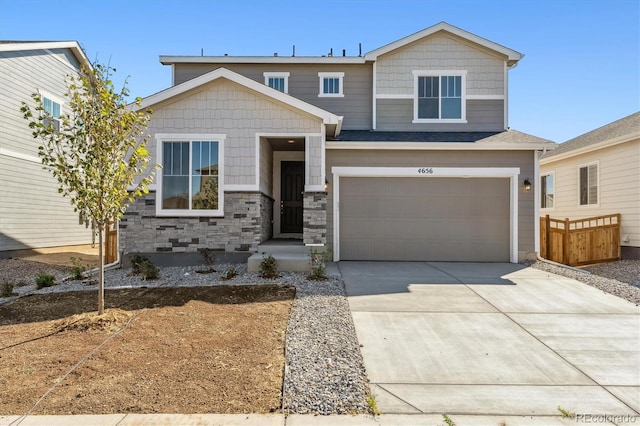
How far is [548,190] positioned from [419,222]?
8.11 metres

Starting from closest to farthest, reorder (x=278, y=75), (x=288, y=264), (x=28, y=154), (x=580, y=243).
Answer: (x=288, y=264), (x=580, y=243), (x=28, y=154), (x=278, y=75)

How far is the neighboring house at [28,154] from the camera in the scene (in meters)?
11.6

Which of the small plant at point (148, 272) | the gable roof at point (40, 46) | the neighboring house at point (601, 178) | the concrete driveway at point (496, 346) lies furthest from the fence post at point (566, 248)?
the gable roof at point (40, 46)

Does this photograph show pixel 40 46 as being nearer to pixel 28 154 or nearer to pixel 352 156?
pixel 28 154

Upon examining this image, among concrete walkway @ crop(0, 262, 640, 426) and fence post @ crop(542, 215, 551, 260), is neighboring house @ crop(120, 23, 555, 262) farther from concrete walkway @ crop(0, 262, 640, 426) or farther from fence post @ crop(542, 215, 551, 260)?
concrete walkway @ crop(0, 262, 640, 426)

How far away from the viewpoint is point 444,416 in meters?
3.03

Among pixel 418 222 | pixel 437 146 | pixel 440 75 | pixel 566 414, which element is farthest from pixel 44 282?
pixel 440 75

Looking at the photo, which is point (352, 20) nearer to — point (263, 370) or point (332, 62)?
point (332, 62)

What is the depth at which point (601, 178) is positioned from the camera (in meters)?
11.9

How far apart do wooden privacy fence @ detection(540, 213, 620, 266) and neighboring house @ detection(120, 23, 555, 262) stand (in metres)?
0.92

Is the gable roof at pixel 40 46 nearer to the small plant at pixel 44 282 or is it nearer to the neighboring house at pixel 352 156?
the neighboring house at pixel 352 156

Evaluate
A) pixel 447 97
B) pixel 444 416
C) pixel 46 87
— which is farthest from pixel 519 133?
pixel 46 87

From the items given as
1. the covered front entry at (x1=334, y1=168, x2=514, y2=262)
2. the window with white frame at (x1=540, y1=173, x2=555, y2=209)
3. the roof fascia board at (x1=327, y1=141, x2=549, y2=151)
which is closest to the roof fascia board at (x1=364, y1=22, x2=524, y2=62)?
the roof fascia board at (x1=327, y1=141, x2=549, y2=151)

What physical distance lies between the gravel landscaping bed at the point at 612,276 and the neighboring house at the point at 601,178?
3.71 ft
